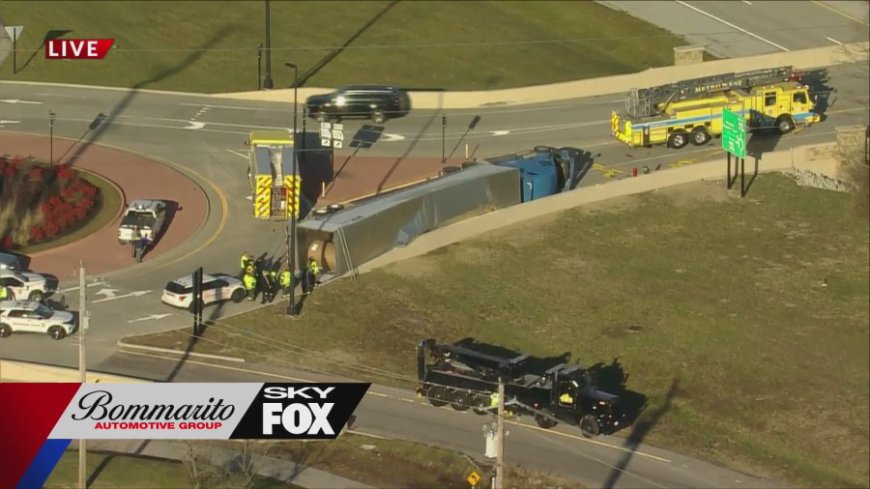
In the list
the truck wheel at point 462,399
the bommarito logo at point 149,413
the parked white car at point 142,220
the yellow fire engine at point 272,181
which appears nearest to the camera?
the bommarito logo at point 149,413

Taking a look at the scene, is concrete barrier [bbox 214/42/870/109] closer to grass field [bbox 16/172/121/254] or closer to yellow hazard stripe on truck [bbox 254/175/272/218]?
yellow hazard stripe on truck [bbox 254/175/272/218]

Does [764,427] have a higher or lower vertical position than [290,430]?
lower

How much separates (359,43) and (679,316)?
35136 mm

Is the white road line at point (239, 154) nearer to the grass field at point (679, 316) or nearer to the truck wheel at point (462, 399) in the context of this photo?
the grass field at point (679, 316)

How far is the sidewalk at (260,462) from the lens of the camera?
143ft

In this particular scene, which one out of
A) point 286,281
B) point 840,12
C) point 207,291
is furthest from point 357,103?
point 840,12

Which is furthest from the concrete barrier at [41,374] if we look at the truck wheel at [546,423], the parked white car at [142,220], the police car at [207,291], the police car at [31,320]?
the truck wheel at [546,423]

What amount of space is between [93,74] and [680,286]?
3468cm

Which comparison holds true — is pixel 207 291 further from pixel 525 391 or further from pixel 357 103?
pixel 357 103

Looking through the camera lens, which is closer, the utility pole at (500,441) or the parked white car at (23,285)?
the utility pole at (500,441)

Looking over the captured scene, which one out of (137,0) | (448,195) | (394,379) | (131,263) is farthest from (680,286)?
(137,0)

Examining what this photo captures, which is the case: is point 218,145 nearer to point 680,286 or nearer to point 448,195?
point 448,195

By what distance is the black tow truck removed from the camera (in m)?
48.8

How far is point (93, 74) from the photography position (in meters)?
80.2
